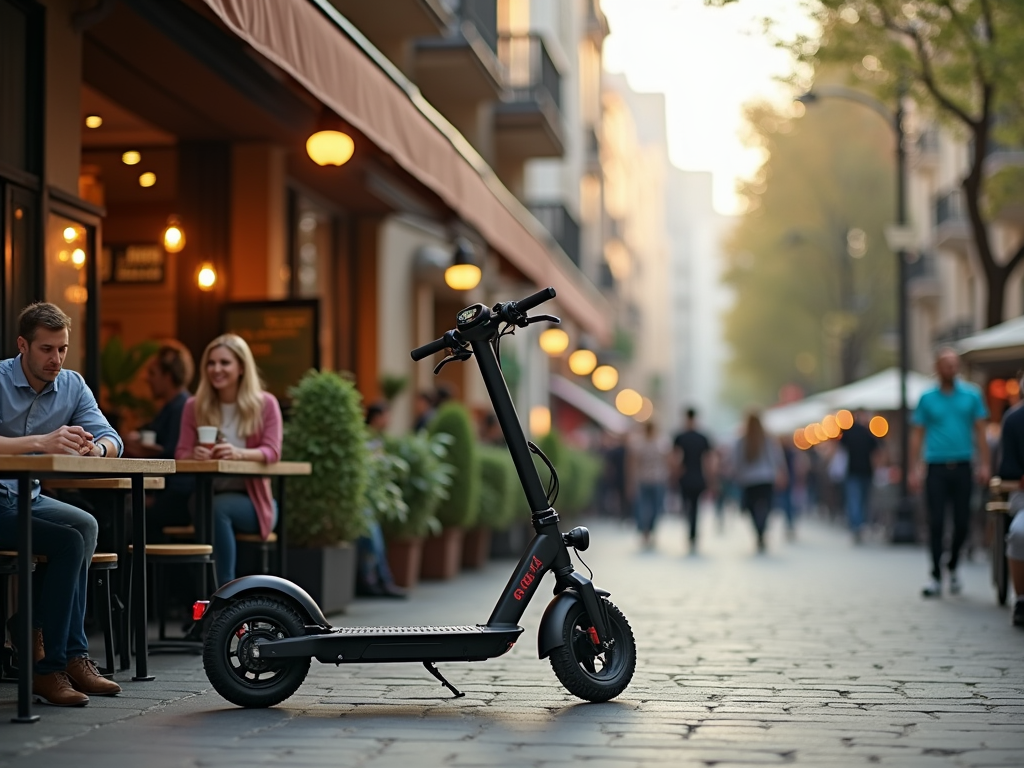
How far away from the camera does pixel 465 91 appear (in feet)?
68.4

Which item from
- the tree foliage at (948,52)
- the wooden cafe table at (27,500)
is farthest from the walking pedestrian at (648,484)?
the wooden cafe table at (27,500)

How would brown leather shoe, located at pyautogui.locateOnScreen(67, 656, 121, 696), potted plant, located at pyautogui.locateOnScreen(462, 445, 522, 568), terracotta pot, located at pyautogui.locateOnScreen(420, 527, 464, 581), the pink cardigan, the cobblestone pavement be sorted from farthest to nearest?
1. potted plant, located at pyautogui.locateOnScreen(462, 445, 522, 568)
2. terracotta pot, located at pyautogui.locateOnScreen(420, 527, 464, 581)
3. the pink cardigan
4. brown leather shoe, located at pyautogui.locateOnScreen(67, 656, 121, 696)
5. the cobblestone pavement

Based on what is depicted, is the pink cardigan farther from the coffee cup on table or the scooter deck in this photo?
the scooter deck

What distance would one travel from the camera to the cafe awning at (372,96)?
7.78 meters

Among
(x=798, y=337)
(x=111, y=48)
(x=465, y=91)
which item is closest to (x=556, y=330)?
(x=465, y=91)

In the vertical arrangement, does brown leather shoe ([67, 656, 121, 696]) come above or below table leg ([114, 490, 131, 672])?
below

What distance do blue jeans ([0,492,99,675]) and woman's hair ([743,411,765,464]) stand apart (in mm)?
13745

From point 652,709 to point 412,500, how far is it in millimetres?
6045

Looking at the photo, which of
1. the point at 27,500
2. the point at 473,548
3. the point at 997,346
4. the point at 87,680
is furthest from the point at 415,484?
the point at 997,346

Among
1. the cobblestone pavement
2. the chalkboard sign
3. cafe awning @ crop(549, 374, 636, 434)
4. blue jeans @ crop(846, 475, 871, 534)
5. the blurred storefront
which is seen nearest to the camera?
the cobblestone pavement

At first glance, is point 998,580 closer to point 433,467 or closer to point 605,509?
point 433,467

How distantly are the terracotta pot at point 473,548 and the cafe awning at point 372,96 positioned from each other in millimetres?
2592

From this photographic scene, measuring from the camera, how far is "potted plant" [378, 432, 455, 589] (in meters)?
11.9

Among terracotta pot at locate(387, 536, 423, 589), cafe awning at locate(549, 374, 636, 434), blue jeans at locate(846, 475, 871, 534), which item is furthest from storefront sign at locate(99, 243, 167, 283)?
cafe awning at locate(549, 374, 636, 434)
